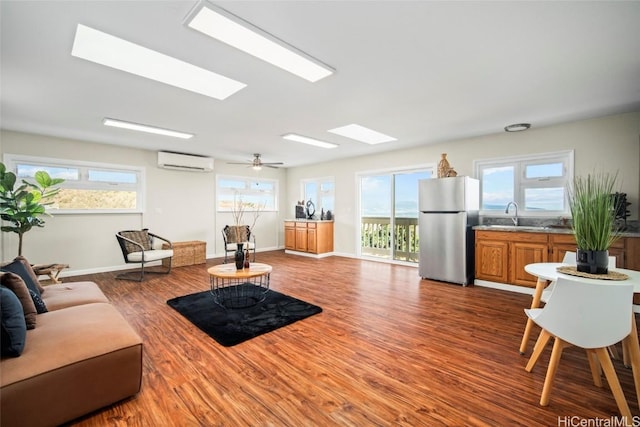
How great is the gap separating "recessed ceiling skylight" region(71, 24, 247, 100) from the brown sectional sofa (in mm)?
2108

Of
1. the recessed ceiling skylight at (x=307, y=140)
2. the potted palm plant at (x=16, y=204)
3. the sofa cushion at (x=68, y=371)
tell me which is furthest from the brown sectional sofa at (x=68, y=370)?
the recessed ceiling skylight at (x=307, y=140)

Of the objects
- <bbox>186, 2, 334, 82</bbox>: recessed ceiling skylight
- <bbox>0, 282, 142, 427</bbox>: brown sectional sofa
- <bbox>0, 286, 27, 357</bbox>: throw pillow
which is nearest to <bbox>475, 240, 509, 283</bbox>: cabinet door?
<bbox>186, 2, 334, 82</bbox>: recessed ceiling skylight

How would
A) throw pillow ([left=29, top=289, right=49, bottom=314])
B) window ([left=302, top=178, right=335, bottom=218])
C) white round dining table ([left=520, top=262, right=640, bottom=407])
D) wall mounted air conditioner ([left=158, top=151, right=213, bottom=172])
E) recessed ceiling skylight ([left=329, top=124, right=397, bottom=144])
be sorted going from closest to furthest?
white round dining table ([left=520, top=262, right=640, bottom=407]) < throw pillow ([left=29, top=289, right=49, bottom=314]) < recessed ceiling skylight ([left=329, top=124, right=397, bottom=144]) < wall mounted air conditioner ([left=158, top=151, right=213, bottom=172]) < window ([left=302, top=178, right=335, bottom=218])

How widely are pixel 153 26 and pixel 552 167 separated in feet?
17.5

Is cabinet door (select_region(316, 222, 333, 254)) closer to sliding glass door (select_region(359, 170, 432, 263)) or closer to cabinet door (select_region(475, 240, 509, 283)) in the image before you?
sliding glass door (select_region(359, 170, 432, 263))

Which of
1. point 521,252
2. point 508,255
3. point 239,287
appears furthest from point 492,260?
point 239,287

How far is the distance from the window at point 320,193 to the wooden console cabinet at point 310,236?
0.62 m

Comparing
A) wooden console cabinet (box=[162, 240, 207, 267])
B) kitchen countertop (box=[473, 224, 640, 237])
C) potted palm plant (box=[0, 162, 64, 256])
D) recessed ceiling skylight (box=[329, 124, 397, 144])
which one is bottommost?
wooden console cabinet (box=[162, 240, 207, 267])

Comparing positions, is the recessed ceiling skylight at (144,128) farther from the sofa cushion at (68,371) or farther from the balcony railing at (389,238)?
the balcony railing at (389,238)

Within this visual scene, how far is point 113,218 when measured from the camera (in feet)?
17.7

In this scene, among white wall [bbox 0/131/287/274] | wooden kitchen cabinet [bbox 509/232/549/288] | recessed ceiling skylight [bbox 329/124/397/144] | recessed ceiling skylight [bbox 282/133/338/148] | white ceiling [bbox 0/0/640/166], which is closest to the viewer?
white ceiling [bbox 0/0/640/166]

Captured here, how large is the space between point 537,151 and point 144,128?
20.4ft

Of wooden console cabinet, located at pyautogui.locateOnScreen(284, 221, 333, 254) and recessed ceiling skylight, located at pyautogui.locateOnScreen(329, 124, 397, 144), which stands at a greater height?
recessed ceiling skylight, located at pyautogui.locateOnScreen(329, 124, 397, 144)

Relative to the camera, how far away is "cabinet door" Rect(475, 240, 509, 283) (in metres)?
4.07
